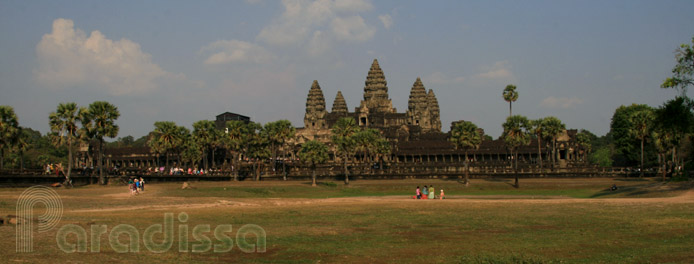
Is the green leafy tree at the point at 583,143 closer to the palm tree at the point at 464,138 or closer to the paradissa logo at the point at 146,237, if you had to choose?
the palm tree at the point at 464,138

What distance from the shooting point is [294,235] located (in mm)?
30125

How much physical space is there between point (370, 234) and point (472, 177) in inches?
2771

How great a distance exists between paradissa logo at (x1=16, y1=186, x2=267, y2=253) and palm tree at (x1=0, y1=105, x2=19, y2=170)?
51877mm

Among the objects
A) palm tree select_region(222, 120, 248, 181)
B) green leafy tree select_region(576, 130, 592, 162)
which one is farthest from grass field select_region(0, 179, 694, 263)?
green leafy tree select_region(576, 130, 592, 162)

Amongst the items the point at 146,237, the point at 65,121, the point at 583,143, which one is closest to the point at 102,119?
the point at 65,121

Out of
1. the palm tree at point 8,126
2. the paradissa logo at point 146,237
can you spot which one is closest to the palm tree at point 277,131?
the palm tree at point 8,126

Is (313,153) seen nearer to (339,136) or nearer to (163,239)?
(339,136)

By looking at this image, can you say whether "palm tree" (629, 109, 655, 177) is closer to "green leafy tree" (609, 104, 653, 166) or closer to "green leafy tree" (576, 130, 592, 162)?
"green leafy tree" (609, 104, 653, 166)

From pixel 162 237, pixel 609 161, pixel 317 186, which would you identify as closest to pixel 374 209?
pixel 162 237

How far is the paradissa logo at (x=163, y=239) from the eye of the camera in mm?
24531

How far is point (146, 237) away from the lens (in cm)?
2720

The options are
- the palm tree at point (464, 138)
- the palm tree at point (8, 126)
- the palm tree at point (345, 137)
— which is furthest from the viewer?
the palm tree at point (345, 137)

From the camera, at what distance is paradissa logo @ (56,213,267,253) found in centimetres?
2453

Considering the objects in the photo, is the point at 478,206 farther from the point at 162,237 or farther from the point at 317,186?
the point at 317,186
